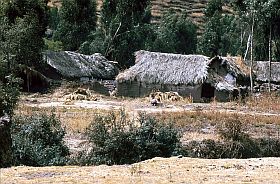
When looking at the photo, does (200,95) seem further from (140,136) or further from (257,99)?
(140,136)

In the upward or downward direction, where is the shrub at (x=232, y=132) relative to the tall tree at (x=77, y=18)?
downward

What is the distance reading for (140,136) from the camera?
19.0 m

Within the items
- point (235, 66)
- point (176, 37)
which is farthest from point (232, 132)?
point (176, 37)

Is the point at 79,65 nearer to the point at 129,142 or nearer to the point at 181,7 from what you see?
the point at 129,142

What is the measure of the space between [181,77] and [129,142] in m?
21.0

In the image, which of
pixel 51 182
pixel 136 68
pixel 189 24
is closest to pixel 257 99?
pixel 136 68

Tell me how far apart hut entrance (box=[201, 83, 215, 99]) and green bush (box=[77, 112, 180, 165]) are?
2002 cm

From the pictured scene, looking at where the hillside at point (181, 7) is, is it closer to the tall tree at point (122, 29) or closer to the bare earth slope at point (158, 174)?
the tall tree at point (122, 29)

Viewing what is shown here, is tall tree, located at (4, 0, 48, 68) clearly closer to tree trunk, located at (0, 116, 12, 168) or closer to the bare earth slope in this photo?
tree trunk, located at (0, 116, 12, 168)

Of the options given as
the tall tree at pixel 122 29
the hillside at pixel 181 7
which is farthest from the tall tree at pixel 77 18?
the hillside at pixel 181 7

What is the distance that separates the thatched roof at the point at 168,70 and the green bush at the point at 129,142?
64.5ft

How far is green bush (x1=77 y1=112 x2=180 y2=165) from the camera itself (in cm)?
1853

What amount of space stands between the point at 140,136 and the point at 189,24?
55.6 m

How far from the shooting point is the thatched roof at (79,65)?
139 ft
